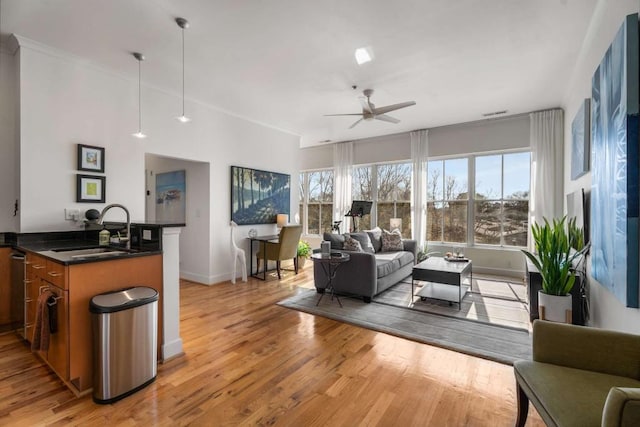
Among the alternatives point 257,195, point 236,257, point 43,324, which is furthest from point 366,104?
point 43,324

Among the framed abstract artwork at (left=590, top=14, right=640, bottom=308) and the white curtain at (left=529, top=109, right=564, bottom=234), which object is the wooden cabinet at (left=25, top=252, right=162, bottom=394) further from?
the white curtain at (left=529, top=109, right=564, bottom=234)

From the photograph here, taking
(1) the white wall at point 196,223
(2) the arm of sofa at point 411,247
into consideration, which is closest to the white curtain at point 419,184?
(2) the arm of sofa at point 411,247

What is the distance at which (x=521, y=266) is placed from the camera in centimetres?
546

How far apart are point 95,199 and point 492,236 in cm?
668

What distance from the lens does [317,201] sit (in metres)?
8.17

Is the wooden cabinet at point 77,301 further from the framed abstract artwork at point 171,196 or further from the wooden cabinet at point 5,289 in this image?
the framed abstract artwork at point 171,196

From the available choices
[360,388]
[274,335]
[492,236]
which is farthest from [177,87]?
[492,236]

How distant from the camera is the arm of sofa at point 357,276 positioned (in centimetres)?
387

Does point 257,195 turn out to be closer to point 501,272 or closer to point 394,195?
point 394,195

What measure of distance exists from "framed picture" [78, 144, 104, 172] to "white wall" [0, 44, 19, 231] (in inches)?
21.1

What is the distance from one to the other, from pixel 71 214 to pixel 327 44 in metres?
3.44

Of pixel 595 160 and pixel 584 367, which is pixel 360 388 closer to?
pixel 584 367

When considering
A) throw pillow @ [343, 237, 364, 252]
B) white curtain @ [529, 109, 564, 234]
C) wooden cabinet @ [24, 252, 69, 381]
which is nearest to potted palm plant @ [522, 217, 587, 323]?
throw pillow @ [343, 237, 364, 252]

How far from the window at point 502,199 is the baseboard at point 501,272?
524mm
